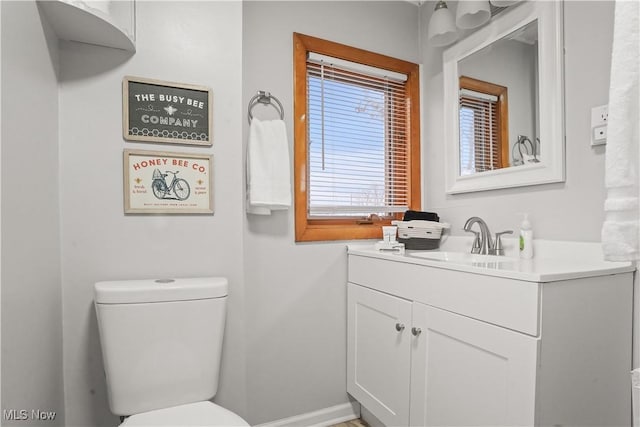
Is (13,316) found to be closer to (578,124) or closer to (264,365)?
(264,365)

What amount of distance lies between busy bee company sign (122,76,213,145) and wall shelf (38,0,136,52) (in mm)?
138

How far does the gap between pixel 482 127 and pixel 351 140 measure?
67cm

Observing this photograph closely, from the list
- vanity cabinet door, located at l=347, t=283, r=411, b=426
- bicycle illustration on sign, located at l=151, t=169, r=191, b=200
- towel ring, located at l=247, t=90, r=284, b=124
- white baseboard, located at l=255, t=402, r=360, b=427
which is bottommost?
white baseboard, located at l=255, t=402, r=360, b=427

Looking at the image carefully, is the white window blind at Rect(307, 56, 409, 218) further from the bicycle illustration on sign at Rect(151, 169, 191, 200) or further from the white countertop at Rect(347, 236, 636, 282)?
the bicycle illustration on sign at Rect(151, 169, 191, 200)

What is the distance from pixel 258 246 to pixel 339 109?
2.88 ft

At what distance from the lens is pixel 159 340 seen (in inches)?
45.4

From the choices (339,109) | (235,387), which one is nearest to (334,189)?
(339,109)

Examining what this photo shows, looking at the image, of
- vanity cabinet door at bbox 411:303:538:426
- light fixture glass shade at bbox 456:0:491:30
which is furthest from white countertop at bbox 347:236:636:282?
light fixture glass shade at bbox 456:0:491:30

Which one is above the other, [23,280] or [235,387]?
[23,280]

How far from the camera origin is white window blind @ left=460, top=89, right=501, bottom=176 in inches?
65.2

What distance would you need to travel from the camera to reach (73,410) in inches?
47.9

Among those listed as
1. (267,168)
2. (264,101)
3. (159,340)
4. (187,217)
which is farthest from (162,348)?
(264,101)

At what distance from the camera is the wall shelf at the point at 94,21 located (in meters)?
1.06

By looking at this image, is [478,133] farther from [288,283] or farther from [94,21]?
[94,21]
